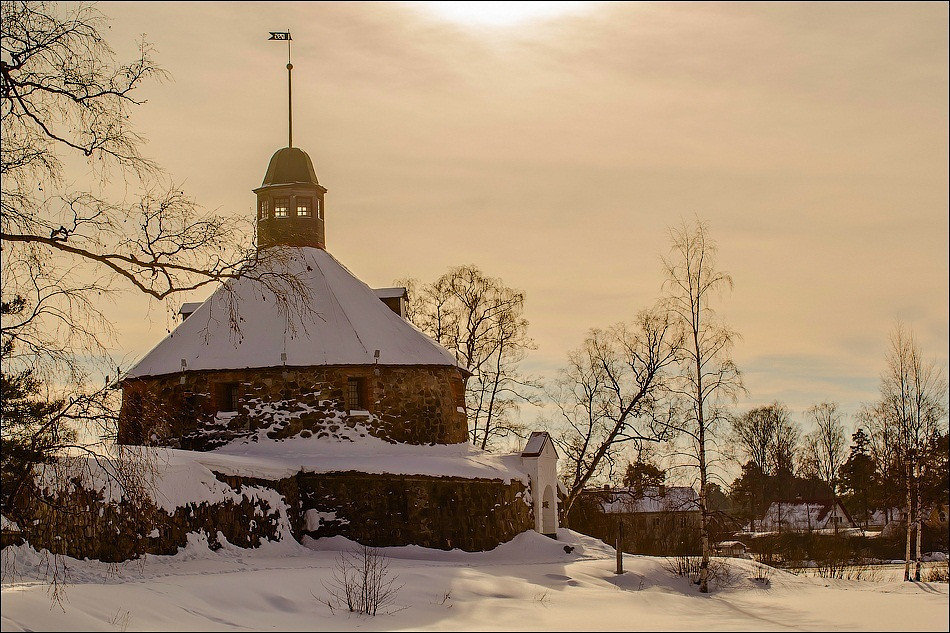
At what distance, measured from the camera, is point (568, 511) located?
137ft

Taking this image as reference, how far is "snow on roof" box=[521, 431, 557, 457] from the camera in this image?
33.0 metres

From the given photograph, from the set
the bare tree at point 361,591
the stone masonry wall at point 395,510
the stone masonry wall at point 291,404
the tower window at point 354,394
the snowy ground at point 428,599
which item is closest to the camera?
the snowy ground at point 428,599

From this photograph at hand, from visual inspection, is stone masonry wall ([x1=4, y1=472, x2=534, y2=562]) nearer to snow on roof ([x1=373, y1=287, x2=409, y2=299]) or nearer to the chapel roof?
snow on roof ([x1=373, y1=287, x2=409, y2=299])

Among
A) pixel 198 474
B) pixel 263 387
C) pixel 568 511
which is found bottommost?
pixel 568 511

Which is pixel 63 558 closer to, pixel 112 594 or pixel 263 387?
pixel 112 594

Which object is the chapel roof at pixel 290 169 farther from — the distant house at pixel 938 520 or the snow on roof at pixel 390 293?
the distant house at pixel 938 520

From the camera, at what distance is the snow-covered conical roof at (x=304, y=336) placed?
29.7 meters

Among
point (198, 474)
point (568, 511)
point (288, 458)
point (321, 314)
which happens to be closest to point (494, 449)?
point (568, 511)

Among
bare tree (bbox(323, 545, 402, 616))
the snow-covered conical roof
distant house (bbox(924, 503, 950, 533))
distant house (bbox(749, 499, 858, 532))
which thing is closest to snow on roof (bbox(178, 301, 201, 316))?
the snow-covered conical roof

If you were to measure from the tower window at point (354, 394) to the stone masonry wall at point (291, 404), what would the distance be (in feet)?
0.28

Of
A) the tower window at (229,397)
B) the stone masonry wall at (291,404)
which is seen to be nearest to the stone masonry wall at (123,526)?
the stone masonry wall at (291,404)

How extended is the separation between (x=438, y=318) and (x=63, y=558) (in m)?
26.1

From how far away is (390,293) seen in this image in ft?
115

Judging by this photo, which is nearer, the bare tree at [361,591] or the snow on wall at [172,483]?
the bare tree at [361,591]
